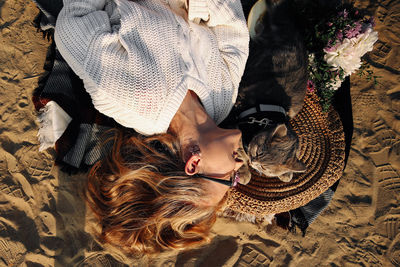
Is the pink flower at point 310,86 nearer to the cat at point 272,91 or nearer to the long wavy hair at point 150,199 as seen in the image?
the cat at point 272,91

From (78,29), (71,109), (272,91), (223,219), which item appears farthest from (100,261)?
(272,91)

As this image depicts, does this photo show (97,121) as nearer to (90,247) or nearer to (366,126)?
(90,247)

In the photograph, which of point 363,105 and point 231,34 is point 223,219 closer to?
point 231,34

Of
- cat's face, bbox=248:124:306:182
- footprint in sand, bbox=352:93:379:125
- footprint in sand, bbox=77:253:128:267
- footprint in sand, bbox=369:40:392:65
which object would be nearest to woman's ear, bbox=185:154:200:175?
cat's face, bbox=248:124:306:182

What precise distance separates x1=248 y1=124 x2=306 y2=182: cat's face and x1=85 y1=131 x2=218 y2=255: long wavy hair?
1.48 ft

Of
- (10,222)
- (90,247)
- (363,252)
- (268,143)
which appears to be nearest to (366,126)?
(363,252)

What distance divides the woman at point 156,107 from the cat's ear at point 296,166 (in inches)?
14.4

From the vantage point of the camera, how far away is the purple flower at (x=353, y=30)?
2.00 metres

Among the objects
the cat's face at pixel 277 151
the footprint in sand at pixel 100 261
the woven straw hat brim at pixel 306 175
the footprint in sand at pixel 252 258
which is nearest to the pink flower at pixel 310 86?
the woven straw hat brim at pixel 306 175

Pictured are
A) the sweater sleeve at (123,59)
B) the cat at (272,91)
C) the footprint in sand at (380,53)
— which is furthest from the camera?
the footprint in sand at (380,53)

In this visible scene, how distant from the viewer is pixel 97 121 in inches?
85.5

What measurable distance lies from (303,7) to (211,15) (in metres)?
0.78

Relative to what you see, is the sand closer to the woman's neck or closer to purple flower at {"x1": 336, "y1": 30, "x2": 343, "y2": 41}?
purple flower at {"x1": 336, "y1": 30, "x2": 343, "y2": 41}

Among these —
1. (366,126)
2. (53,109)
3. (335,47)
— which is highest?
(335,47)
